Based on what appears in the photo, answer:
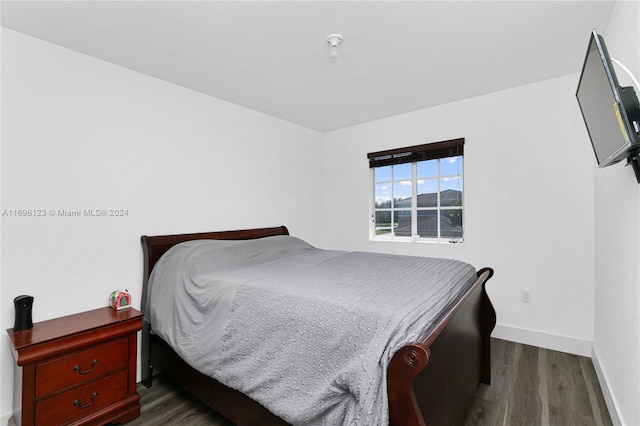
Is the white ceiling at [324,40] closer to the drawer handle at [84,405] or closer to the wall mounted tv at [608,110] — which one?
the wall mounted tv at [608,110]

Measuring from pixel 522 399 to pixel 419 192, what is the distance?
2.31 m

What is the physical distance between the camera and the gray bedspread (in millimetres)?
1229

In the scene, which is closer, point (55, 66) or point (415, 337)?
point (415, 337)

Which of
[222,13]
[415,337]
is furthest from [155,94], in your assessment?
[415,337]

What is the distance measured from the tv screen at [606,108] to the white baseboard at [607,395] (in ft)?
4.60

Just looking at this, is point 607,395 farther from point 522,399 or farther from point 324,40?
point 324,40

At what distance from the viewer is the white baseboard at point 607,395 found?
1.69 metres

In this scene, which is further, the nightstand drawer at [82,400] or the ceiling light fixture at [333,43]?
the ceiling light fixture at [333,43]

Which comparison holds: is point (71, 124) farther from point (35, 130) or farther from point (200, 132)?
point (200, 132)

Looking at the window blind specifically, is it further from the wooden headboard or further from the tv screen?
the wooden headboard

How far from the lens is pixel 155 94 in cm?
260

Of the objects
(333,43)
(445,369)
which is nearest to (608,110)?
(445,369)

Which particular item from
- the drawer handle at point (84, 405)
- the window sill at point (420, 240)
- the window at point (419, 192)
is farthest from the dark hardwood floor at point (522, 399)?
the window at point (419, 192)

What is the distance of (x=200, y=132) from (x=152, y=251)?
3.97 ft
